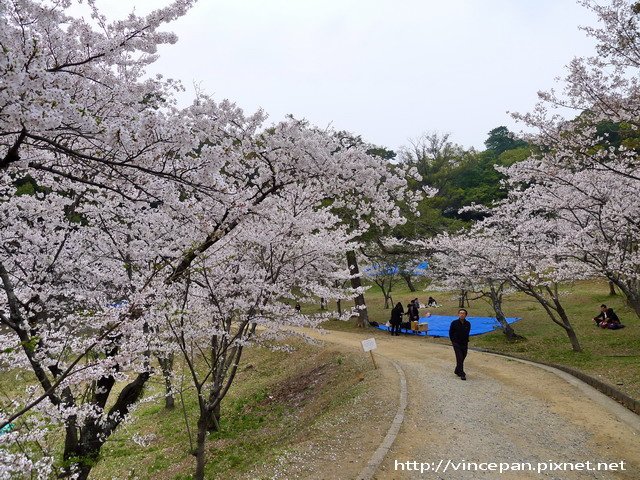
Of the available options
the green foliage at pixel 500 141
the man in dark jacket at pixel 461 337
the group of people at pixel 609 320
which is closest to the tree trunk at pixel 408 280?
the group of people at pixel 609 320

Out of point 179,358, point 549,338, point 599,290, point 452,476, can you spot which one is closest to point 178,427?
point 179,358

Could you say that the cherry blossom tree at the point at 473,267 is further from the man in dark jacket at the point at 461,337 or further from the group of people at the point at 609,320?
the man in dark jacket at the point at 461,337

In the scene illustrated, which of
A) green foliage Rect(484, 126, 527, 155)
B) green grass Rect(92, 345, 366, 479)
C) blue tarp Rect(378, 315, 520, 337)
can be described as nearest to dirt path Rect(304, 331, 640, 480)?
Result: green grass Rect(92, 345, 366, 479)

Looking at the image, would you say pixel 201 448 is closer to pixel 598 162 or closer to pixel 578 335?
pixel 598 162

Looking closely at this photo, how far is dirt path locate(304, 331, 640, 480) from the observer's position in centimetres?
554

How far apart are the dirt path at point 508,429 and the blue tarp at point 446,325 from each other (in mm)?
7247

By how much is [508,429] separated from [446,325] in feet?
42.9

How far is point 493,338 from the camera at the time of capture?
16547 millimetres

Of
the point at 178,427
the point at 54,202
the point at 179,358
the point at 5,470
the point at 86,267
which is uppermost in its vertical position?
the point at 54,202

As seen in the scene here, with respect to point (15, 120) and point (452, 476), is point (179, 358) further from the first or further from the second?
point (15, 120)

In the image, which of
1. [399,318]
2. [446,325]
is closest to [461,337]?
[399,318]

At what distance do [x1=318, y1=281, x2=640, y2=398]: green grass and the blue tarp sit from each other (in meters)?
0.74

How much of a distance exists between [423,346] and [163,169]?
13574mm

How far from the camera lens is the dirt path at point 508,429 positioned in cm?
554
